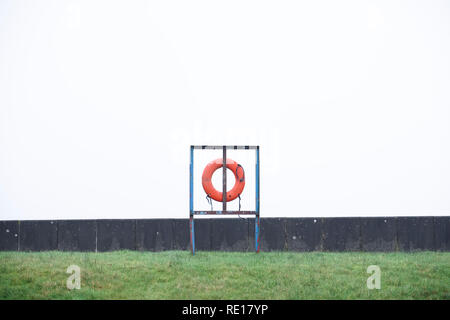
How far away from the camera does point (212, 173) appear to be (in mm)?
9641

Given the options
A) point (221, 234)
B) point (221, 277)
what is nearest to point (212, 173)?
point (221, 234)

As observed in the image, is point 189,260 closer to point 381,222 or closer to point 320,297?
point 320,297

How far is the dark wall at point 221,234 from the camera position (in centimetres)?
1034

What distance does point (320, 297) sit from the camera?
635 cm

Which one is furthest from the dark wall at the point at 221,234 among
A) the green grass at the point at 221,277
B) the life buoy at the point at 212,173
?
the green grass at the point at 221,277

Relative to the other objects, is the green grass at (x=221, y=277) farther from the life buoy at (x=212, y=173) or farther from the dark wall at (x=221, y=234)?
the dark wall at (x=221, y=234)

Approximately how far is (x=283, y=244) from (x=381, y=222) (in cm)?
224

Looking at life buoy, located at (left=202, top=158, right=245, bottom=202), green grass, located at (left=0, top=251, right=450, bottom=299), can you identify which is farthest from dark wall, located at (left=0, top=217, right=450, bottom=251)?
green grass, located at (left=0, top=251, right=450, bottom=299)

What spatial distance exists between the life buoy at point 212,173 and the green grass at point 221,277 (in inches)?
49.4

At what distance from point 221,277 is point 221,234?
3160mm

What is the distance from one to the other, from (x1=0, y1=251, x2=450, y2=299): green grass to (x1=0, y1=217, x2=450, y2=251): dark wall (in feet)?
4.52

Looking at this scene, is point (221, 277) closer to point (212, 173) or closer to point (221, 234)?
point (212, 173)

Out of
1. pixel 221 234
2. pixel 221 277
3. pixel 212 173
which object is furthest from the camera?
pixel 221 234

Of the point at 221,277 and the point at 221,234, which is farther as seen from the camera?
the point at 221,234
